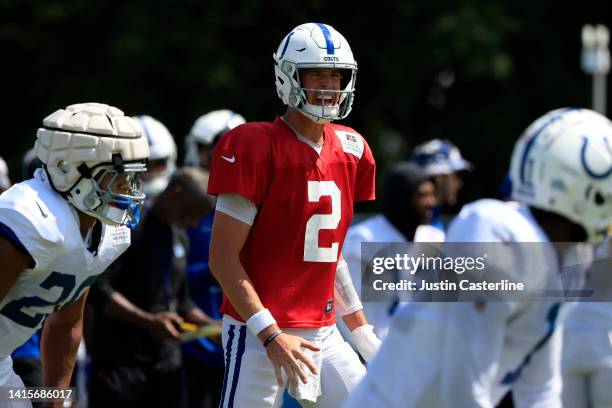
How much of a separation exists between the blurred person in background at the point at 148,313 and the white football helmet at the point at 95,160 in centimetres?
180

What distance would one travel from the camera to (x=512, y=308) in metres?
3.62

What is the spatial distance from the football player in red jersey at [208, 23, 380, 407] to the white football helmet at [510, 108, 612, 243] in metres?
1.04

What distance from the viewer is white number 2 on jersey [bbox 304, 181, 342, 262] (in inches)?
180

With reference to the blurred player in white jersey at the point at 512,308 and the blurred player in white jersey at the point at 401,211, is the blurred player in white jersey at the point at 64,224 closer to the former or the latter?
the blurred player in white jersey at the point at 512,308

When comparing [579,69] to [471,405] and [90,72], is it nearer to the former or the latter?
[90,72]

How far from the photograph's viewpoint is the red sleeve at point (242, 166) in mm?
4422

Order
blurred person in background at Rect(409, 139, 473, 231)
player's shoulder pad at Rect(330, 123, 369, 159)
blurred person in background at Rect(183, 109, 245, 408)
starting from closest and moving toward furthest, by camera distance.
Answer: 1. player's shoulder pad at Rect(330, 123, 369, 159)
2. blurred person in background at Rect(183, 109, 245, 408)
3. blurred person in background at Rect(409, 139, 473, 231)

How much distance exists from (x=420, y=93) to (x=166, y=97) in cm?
394

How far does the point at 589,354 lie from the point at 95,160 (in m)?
2.09

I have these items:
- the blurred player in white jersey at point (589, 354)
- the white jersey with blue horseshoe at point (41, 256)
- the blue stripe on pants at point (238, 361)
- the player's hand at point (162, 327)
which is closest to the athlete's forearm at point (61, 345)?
the white jersey with blue horseshoe at point (41, 256)

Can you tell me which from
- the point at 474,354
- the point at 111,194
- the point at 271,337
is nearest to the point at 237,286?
the point at 271,337

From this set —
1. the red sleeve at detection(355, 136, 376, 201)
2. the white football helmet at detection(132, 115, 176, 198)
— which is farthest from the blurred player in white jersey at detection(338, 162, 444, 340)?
the red sleeve at detection(355, 136, 376, 201)

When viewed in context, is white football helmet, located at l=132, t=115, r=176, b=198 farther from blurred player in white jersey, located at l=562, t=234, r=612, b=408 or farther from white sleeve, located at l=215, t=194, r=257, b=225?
blurred player in white jersey, located at l=562, t=234, r=612, b=408

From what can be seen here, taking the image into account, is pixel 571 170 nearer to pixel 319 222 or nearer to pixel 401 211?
pixel 319 222
